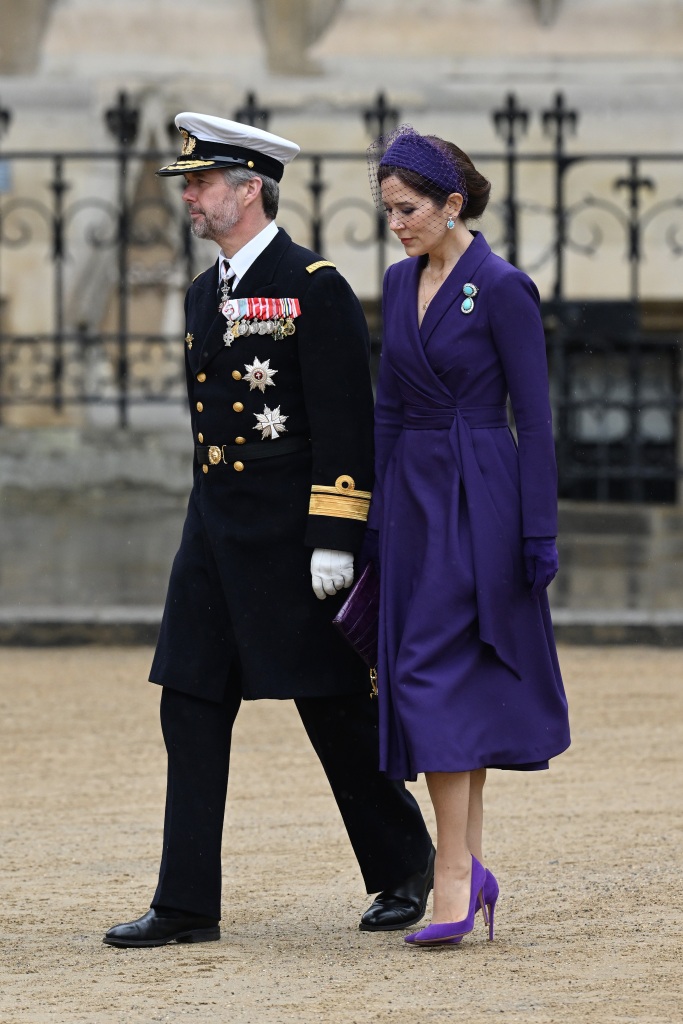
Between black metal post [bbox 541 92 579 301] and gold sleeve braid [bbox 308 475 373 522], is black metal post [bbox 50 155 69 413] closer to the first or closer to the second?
black metal post [bbox 541 92 579 301]

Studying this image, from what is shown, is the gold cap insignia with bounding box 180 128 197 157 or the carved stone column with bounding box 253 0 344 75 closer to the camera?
the gold cap insignia with bounding box 180 128 197 157

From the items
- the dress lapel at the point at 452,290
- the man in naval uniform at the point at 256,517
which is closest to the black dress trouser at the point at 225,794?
the man in naval uniform at the point at 256,517

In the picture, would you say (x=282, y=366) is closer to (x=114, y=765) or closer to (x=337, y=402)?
(x=337, y=402)

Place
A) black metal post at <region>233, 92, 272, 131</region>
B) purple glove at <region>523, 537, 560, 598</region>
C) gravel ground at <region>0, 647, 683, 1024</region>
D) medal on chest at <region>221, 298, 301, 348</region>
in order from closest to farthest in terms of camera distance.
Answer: gravel ground at <region>0, 647, 683, 1024</region>
purple glove at <region>523, 537, 560, 598</region>
medal on chest at <region>221, 298, 301, 348</region>
black metal post at <region>233, 92, 272, 131</region>

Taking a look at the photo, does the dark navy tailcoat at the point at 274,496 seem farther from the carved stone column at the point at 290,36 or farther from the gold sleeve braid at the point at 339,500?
the carved stone column at the point at 290,36

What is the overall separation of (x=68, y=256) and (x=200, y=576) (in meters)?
7.83

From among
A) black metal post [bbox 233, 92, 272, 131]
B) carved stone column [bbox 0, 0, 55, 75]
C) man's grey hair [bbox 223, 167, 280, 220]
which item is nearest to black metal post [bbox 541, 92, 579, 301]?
black metal post [bbox 233, 92, 272, 131]

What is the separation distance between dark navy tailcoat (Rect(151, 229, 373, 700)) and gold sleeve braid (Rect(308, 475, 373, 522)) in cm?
2

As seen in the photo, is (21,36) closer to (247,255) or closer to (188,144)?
(188,144)

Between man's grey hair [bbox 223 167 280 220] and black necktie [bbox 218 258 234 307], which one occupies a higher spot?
man's grey hair [bbox 223 167 280 220]

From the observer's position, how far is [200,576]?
173 inches

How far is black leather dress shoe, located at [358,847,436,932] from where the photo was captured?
4.38 m

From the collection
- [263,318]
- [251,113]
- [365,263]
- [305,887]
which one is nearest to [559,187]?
[251,113]

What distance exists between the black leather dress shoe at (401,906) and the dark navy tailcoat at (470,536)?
0.38 m
